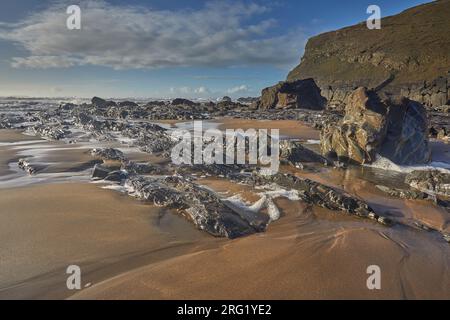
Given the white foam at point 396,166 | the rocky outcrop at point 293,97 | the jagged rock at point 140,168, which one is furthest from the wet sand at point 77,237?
the rocky outcrop at point 293,97

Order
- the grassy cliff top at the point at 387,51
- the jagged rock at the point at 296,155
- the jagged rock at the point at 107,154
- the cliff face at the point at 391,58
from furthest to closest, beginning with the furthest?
the grassy cliff top at the point at 387,51 → the cliff face at the point at 391,58 → the jagged rock at the point at 296,155 → the jagged rock at the point at 107,154

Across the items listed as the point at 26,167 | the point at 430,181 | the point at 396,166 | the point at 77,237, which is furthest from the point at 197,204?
the point at 396,166

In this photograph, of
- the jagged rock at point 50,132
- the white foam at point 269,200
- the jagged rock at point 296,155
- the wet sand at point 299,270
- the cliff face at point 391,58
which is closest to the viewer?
the wet sand at point 299,270

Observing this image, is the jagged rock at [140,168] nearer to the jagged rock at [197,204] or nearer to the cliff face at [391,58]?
the jagged rock at [197,204]

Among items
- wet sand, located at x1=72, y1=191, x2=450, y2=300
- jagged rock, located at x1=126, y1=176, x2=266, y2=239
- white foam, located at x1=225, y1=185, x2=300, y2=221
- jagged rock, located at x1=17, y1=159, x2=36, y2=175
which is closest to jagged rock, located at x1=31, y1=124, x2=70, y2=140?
jagged rock, located at x1=17, y1=159, x2=36, y2=175
